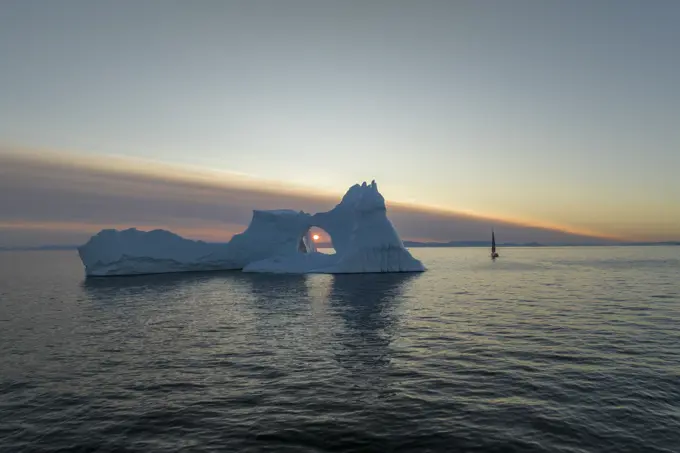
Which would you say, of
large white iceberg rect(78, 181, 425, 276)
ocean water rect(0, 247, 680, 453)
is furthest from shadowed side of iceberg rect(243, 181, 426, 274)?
ocean water rect(0, 247, 680, 453)

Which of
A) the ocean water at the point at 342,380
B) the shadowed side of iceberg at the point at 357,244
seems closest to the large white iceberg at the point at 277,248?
the shadowed side of iceberg at the point at 357,244

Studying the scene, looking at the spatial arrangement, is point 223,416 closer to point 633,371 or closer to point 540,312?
point 633,371

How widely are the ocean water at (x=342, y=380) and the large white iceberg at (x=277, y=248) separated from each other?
88.7 feet

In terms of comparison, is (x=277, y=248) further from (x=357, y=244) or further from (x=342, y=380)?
(x=342, y=380)

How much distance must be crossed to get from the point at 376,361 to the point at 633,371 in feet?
27.6

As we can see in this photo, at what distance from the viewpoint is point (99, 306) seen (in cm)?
2903

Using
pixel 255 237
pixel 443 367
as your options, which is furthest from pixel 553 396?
pixel 255 237

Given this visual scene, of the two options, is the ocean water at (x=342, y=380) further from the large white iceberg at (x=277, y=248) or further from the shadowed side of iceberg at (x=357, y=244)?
the shadowed side of iceberg at (x=357, y=244)

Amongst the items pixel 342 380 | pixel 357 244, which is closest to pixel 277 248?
pixel 357 244

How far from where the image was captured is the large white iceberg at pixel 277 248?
2056 inches

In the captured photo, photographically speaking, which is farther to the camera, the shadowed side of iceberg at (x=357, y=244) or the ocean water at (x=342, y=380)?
the shadowed side of iceberg at (x=357, y=244)

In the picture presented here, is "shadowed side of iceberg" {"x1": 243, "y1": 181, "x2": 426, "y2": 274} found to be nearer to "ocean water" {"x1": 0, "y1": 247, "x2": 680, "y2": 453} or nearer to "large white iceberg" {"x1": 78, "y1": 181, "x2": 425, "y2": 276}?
"large white iceberg" {"x1": 78, "y1": 181, "x2": 425, "y2": 276}

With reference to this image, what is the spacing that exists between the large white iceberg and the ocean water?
2704cm

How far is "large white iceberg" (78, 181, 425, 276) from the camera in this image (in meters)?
52.2
